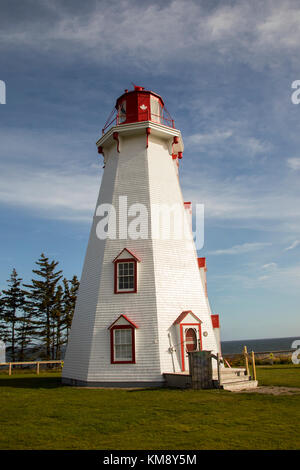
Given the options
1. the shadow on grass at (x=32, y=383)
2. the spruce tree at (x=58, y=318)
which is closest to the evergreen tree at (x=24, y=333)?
the spruce tree at (x=58, y=318)

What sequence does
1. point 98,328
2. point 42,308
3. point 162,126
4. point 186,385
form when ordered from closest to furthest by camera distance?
point 186,385
point 98,328
point 162,126
point 42,308

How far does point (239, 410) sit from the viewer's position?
977 cm

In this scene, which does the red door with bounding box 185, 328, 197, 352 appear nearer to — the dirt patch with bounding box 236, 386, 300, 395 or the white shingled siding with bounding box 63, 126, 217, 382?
the white shingled siding with bounding box 63, 126, 217, 382

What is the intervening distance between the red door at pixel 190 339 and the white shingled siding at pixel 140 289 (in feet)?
2.40

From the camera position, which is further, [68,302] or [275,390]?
[68,302]

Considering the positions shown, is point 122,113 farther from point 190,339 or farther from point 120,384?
Answer: point 120,384

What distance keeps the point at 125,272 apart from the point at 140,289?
3.64 ft

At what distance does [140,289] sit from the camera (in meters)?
16.5

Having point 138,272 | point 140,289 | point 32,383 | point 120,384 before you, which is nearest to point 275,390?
point 120,384

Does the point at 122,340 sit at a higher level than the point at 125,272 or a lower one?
lower

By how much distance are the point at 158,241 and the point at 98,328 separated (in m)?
5.00
